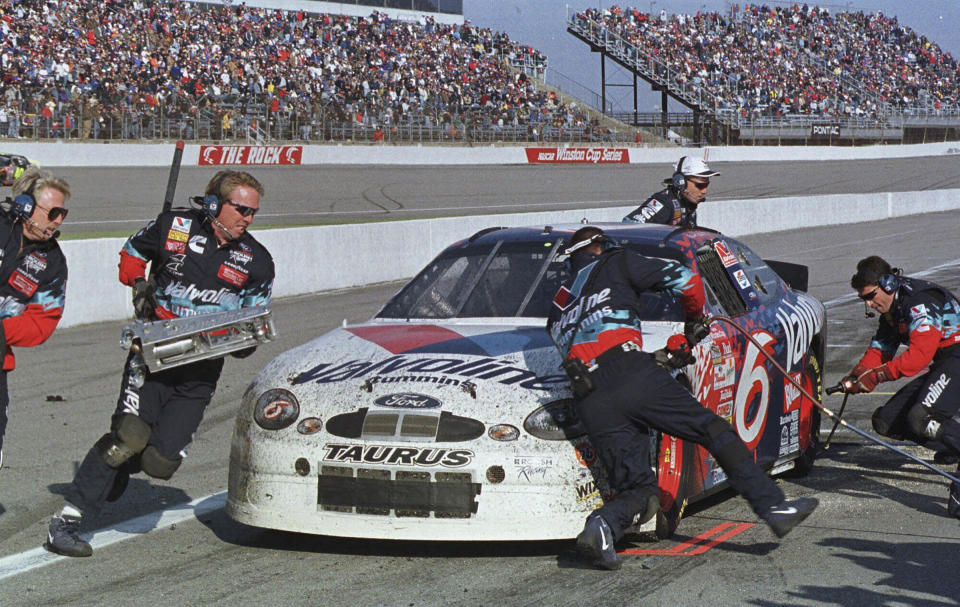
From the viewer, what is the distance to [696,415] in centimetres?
513

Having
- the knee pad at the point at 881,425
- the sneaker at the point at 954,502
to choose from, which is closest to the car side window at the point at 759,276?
the knee pad at the point at 881,425

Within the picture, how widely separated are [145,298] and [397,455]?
1447 mm

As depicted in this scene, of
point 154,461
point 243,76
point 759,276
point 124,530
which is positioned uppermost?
point 243,76

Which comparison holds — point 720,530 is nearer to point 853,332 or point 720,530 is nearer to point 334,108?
point 853,332

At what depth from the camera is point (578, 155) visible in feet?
163

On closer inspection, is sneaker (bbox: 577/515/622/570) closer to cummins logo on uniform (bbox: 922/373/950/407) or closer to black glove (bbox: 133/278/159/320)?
black glove (bbox: 133/278/159/320)

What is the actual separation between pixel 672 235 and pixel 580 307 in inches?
63.1

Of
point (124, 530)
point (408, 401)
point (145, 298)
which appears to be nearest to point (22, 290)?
point (145, 298)

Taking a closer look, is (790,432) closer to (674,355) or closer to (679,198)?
(674,355)

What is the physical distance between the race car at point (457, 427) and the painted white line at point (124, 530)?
26.4 inches

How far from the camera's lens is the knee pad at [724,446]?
515 cm

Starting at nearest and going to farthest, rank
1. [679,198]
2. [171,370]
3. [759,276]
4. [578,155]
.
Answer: [171,370] < [759,276] < [679,198] < [578,155]

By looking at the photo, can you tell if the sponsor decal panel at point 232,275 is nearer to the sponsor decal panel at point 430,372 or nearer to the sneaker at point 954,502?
the sponsor decal panel at point 430,372

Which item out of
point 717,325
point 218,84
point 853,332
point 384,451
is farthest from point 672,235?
point 218,84
